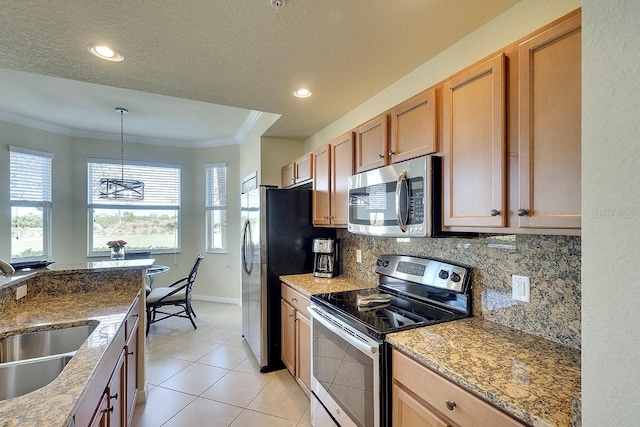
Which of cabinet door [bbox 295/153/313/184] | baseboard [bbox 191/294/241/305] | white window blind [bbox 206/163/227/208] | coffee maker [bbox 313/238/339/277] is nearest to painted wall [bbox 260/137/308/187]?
cabinet door [bbox 295/153/313/184]

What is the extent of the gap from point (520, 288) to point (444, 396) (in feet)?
2.17

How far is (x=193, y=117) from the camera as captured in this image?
412cm

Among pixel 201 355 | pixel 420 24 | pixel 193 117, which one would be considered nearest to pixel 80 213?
pixel 193 117

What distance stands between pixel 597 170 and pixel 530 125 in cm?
53

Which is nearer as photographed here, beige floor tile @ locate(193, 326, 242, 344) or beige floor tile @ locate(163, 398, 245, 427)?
beige floor tile @ locate(163, 398, 245, 427)

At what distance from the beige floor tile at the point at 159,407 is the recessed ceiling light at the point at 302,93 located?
2542mm

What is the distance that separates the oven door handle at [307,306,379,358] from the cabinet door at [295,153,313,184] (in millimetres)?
1313

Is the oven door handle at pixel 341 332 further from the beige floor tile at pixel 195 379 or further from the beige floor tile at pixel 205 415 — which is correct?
the beige floor tile at pixel 195 379

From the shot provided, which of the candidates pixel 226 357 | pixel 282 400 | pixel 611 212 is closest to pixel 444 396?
pixel 611 212

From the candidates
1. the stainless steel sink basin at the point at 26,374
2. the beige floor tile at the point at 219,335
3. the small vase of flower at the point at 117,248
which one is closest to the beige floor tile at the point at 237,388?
the beige floor tile at the point at 219,335

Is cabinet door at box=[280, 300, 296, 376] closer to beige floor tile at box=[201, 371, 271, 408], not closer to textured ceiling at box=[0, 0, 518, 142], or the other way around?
beige floor tile at box=[201, 371, 271, 408]

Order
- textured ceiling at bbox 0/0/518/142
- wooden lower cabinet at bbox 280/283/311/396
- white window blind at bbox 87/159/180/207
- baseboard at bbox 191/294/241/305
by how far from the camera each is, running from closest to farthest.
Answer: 1. textured ceiling at bbox 0/0/518/142
2. wooden lower cabinet at bbox 280/283/311/396
3. white window blind at bbox 87/159/180/207
4. baseboard at bbox 191/294/241/305

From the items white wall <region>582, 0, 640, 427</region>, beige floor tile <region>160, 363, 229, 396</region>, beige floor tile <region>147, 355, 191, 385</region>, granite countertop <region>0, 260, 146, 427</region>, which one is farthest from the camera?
beige floor tile <region>147, 355, 191, 385</region>

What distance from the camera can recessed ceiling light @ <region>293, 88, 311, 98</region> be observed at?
241 centimetres
